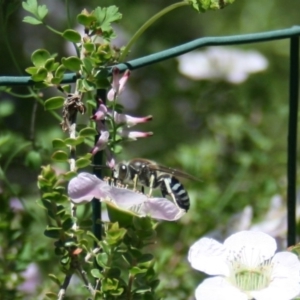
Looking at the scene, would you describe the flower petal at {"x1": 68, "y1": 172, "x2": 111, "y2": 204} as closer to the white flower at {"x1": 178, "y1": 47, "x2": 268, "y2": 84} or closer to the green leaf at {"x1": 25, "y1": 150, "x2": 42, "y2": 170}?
the green leaf at {"x1": 25, "y1": 150, "x2": 42, "y2": 170}

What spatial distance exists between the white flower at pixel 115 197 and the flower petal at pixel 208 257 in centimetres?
6

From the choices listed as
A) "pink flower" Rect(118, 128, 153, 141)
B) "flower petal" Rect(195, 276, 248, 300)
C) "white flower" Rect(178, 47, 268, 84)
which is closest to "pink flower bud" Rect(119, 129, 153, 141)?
"pink flower" Rect(118, 128, 153, 141)

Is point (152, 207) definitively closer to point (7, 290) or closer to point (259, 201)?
point (7, 290)

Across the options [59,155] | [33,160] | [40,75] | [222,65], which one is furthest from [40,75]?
Answer: [222,65]

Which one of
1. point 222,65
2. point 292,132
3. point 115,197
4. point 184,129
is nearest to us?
point 115,197

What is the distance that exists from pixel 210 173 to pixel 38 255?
2.54 feet

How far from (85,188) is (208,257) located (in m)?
0.18

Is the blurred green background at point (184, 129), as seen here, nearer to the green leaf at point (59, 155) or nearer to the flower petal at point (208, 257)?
the green leaf at point (59, 155)

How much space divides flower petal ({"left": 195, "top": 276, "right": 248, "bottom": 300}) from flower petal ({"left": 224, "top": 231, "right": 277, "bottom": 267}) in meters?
0.06

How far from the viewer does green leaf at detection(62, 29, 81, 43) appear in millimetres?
1187

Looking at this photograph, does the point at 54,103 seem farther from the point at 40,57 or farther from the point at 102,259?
the point at 102,259

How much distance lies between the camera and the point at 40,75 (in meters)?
1.20

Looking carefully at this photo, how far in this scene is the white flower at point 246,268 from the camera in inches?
45.7

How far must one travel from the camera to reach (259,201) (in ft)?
6.98
